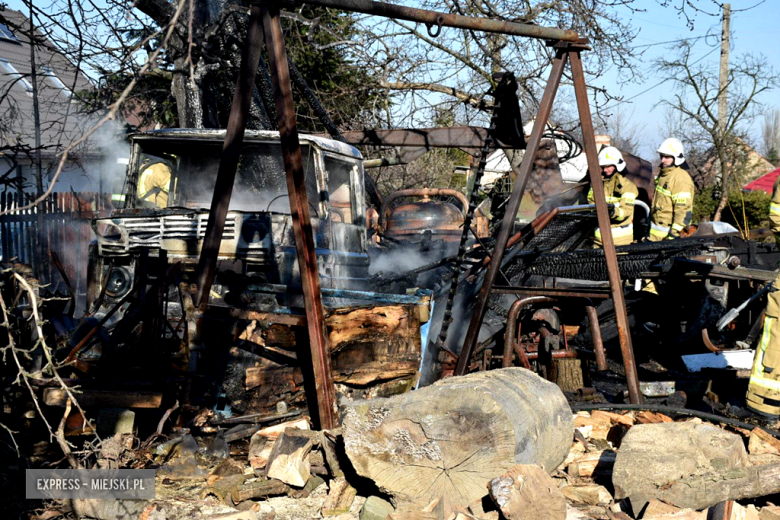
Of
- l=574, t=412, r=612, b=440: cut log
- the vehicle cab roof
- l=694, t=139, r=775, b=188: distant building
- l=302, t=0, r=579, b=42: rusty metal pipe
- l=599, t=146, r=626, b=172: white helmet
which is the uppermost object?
Result: l=694, t=139, r=775, b=188: distant building

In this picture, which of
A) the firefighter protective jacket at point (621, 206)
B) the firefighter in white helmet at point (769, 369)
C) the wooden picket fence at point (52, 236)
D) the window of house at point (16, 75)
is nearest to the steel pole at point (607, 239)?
the firefighter in white helmet at point (769, 369)

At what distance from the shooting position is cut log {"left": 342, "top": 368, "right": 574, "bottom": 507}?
10.7 ft

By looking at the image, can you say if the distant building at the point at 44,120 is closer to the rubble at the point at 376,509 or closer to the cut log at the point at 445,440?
the cut log at the point at 445,440

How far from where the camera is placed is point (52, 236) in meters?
11.8

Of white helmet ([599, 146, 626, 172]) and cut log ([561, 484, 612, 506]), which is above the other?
white helmet ([599, 146, 626, 172])

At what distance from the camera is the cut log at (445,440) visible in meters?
3.28

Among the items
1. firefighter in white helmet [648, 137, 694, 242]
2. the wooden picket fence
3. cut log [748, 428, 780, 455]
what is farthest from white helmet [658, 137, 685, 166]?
the wooden picket fence

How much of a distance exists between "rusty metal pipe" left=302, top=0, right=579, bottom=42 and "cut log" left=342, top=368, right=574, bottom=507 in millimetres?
2134

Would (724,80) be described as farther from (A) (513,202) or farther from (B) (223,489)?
(B) (223,489)

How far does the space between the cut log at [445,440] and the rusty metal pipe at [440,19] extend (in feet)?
7.00

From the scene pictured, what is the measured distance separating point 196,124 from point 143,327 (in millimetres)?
5463

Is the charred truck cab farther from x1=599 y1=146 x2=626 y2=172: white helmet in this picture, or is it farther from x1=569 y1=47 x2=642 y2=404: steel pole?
x1=599 y1=146 x2=626 y2=172: white helmet

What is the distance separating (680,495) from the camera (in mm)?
3215

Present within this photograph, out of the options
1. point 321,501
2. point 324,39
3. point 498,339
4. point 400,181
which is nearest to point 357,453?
point 321,501
